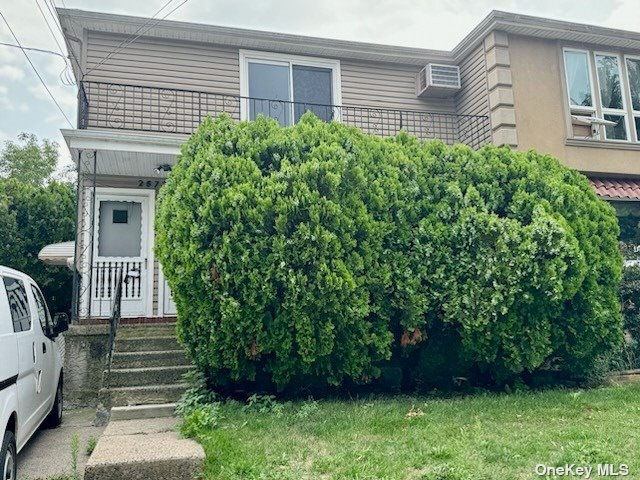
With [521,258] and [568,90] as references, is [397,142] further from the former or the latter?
[568,90]

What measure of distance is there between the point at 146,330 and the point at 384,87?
6793 mm

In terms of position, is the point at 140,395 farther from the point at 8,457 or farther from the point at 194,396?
the point at 8,457

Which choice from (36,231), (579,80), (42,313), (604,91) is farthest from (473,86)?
(36,231)

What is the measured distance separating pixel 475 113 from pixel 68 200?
9.99 metres

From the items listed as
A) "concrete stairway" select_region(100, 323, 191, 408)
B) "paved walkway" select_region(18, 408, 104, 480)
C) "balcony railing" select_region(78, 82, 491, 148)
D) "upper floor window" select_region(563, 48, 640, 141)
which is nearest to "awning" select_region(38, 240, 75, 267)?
"balcony railing" select_region(78, 82, 491, 148)

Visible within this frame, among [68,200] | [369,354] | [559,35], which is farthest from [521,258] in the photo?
[68,200]

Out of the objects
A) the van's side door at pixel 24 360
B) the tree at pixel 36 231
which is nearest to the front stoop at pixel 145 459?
the van's side door at pixel 24 360

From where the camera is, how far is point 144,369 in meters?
6.31

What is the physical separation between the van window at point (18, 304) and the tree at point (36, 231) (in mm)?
7859

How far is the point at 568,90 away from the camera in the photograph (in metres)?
9.91

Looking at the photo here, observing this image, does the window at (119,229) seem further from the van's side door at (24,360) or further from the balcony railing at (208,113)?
the van's side door at (24,360)

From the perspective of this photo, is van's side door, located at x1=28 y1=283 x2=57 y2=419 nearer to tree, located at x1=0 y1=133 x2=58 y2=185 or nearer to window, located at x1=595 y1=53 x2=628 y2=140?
window, located at x1=595 y1=53 x2=628 y2=140

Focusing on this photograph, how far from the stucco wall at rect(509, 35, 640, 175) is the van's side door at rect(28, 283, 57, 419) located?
787 centimetres

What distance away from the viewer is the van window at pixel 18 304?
416cm
